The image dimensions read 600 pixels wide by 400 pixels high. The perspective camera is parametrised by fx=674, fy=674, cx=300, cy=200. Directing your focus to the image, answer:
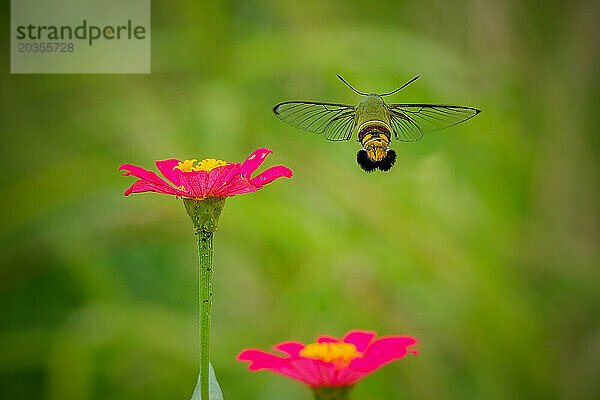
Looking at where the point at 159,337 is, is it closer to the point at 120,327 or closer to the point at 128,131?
the point at 120,327

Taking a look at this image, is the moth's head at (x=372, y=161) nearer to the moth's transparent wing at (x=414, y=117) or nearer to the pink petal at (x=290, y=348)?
the moth's transparent wing at (x=414, y=117)

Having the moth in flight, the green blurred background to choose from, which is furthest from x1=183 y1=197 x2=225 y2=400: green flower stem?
the green blurred background

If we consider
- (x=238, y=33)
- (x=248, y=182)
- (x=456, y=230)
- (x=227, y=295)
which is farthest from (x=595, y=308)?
(x=248, y=182)

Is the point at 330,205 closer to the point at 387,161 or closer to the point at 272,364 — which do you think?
the point at 387,161

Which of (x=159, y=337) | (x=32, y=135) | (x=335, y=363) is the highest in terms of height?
(x=32, y=135)

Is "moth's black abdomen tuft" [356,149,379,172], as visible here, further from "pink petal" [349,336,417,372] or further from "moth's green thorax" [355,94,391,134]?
"pink petal" [349,336,417,372]

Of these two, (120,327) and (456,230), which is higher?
(456,230)
